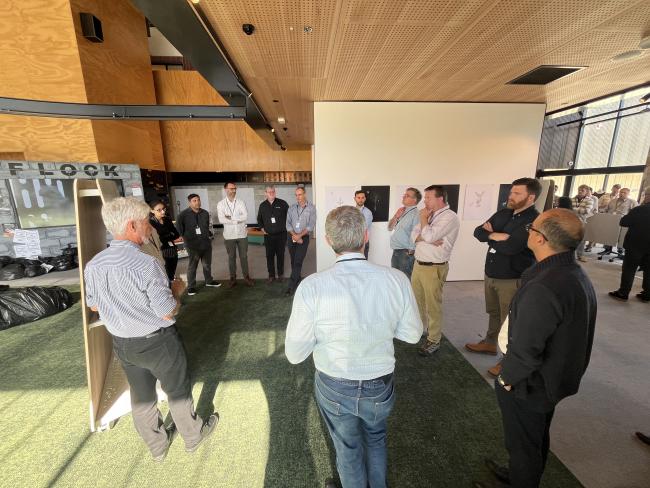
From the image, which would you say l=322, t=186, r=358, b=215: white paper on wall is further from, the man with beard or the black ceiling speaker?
the black ceiling speaker

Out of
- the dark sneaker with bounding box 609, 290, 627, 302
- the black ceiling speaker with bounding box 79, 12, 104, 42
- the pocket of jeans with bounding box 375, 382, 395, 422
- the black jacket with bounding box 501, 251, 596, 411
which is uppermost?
the black ceiling speaker with bounding box 79, 12, 104, 42

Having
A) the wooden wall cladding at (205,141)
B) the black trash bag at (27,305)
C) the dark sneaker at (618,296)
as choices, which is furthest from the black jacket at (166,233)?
the dark sneaker at (618,296)

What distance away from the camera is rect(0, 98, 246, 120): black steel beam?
10.7 feet

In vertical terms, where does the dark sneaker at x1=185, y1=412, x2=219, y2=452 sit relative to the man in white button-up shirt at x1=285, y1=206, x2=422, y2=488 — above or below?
below

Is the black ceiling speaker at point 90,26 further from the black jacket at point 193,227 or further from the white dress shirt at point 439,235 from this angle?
the white dress shirt at point 439,235

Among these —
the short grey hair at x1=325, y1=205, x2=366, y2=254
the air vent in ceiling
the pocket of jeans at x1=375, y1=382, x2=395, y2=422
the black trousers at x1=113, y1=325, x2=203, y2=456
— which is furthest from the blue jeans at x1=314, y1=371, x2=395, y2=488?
the air vent in ceiling

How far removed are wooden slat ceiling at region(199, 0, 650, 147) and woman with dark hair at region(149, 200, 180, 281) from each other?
7.07 feet

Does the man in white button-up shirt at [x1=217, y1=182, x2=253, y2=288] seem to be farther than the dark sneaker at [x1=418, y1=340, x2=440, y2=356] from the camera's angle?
Yes

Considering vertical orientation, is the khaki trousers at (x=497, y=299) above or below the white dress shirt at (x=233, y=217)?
below

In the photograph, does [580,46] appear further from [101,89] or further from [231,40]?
[101,89]

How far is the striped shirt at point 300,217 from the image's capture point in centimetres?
474

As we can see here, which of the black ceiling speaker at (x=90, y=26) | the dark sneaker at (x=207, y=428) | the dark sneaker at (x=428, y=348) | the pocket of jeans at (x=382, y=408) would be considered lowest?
the dark sneaker at (x=207, y=428)

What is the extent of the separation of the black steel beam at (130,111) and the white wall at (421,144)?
1553 mm

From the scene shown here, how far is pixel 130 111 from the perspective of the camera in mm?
3494
